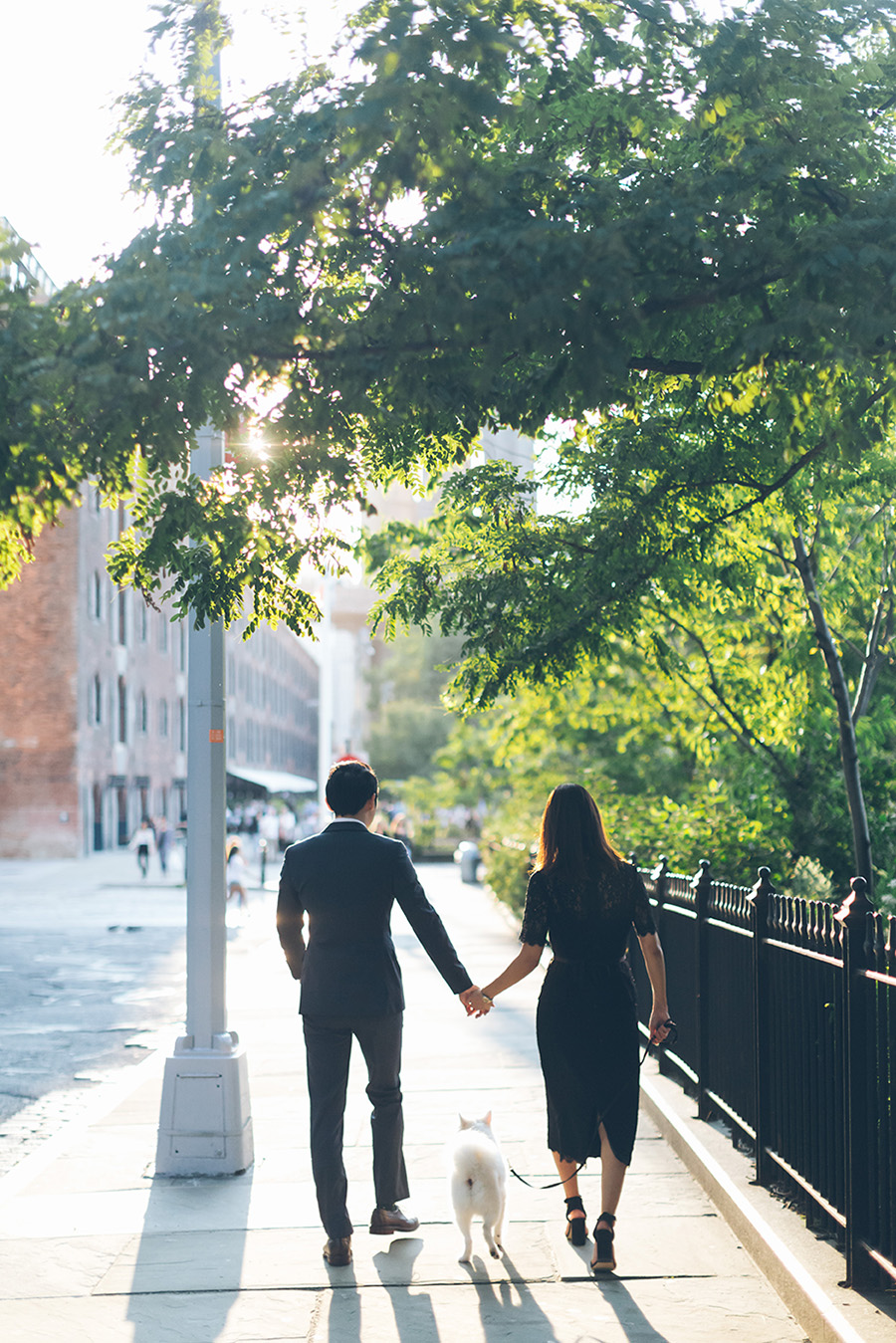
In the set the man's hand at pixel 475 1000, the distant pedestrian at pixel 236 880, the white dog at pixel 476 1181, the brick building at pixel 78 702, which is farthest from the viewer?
the brick building at pixel 78 702

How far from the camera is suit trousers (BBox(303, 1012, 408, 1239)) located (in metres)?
5.36

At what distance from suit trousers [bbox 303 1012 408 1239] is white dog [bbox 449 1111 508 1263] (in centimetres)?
30

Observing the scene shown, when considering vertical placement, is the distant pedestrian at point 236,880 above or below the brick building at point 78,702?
below

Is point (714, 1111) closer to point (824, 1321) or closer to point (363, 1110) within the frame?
point (363, 1110)

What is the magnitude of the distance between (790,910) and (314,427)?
2.80 m

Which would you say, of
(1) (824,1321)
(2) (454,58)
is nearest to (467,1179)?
(1) (824,1321)

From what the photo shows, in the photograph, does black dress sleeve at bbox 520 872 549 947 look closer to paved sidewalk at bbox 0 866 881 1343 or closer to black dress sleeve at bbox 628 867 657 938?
black dress sleeve at bbox 628 867 657 938

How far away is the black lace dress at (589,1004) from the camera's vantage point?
5.19 meters

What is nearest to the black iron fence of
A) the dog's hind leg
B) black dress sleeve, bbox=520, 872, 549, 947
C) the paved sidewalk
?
the paved sidewalk

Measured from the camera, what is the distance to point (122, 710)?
53.8 meters

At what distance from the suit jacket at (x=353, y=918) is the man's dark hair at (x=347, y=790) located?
8cm

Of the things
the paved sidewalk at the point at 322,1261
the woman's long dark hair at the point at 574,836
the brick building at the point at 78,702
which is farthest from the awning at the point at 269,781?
the woman's long dark hair at the point at 574,836

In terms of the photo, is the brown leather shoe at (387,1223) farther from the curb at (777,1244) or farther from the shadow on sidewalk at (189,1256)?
→ the curb at (777,1244)

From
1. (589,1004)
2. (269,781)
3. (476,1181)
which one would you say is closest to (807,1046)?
(589,1004)
